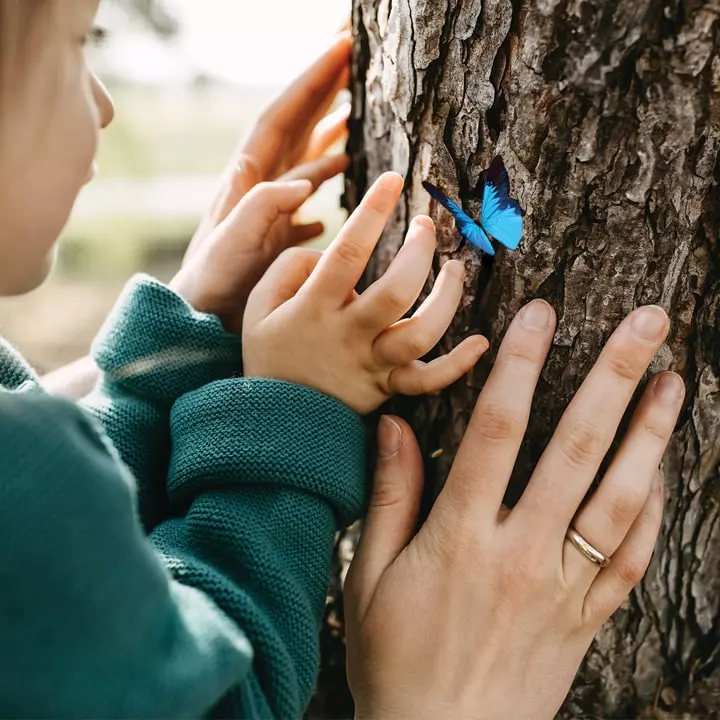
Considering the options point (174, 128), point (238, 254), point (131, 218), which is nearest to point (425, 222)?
point (238, 254)

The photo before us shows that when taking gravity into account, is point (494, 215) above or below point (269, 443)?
above

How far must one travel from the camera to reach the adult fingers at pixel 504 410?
1128 mm

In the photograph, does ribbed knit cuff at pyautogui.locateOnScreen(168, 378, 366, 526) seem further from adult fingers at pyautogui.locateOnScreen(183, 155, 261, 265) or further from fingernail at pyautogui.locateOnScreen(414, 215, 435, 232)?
adult fingers at pyautogui.locateOnScreen(183, 155, 261, 265)

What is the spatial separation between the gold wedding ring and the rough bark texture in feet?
0.46

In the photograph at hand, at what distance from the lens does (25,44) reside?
1.08 m

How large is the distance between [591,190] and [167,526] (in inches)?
30.6

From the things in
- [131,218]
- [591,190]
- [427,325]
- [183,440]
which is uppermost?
[591,190]

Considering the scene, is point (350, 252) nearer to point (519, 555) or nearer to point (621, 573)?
point (519, 555)

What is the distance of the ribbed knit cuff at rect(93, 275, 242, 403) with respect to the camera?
1264mm

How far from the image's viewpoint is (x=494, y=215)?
110cm

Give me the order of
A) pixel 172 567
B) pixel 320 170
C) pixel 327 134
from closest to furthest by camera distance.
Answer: pixel 172 567
pixel 320 170
pixel 327 134

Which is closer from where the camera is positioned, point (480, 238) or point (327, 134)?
point (480, 238)

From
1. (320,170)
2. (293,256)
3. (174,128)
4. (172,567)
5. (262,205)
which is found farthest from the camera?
(174,128)

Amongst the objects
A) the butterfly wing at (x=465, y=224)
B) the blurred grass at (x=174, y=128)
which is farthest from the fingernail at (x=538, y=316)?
the blurred grass at (x=174, y=128)
